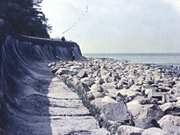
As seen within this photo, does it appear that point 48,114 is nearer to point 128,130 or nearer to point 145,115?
point 145,115

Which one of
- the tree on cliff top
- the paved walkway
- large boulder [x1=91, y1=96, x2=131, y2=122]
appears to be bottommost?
the paved walkway

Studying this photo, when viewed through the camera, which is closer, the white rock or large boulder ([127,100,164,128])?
the white rock

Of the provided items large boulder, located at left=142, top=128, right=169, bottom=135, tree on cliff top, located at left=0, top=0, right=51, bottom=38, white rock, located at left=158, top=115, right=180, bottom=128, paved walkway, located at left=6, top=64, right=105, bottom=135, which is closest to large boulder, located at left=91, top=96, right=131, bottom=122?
paved walkway, located at left=6, top=64, right=105, bottom=135

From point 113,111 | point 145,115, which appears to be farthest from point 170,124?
point 113,111

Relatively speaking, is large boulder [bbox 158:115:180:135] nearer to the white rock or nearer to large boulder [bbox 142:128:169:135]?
the white rock

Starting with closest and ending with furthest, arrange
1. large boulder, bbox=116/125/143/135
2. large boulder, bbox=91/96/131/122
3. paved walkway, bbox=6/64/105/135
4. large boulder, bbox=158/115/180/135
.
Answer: large boulder, bbox=116/125/143/135, large boulder, bbox=158/115/180/135, paved walkway, bbox=6/64/105/135, large boulder, bbox=91/96/131/122

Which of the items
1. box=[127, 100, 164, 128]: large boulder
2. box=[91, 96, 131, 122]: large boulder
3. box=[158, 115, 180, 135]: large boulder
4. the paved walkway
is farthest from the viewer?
box=[91, 96, 131, 122]: large boulder

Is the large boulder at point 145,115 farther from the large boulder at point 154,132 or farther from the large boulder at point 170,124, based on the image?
the large boulder at point 154,132

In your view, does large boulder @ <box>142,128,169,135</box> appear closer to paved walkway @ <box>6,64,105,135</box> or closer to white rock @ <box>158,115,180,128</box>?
white rock @ <box>158,115,180,128</box>

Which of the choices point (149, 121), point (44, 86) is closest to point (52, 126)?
point (149, 121)

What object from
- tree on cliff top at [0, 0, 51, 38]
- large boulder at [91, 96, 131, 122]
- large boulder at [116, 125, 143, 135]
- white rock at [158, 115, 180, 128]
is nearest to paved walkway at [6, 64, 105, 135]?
large boulder at [91, 96, 131, 122]

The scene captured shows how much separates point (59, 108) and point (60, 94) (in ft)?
8.14

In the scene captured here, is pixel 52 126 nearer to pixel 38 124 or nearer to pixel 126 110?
pixel 38 124

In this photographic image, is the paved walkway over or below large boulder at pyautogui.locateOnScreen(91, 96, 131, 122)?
below
